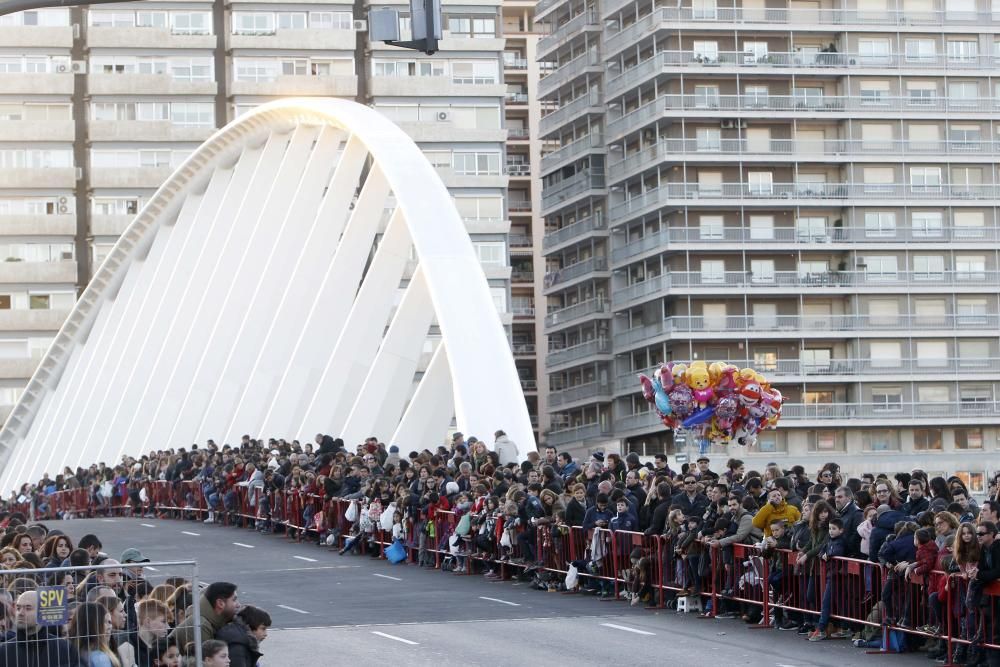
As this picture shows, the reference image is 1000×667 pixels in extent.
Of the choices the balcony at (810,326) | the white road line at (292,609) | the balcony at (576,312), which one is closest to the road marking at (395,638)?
the white road line at (292,609)

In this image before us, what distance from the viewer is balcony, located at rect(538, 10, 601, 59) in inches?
3858

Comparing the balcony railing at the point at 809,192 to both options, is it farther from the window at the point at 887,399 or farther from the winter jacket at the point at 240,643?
the winter jacket at the point at 240,643

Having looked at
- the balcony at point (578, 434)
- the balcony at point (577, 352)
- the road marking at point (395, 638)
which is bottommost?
the road marking at point (395, 638)

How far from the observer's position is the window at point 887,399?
3529 inches

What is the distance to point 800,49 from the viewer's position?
92.1 m

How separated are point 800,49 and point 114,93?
36.7 metres

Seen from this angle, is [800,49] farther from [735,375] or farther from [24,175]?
[735,375]

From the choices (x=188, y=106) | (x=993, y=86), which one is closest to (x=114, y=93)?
(x=188, y=106)

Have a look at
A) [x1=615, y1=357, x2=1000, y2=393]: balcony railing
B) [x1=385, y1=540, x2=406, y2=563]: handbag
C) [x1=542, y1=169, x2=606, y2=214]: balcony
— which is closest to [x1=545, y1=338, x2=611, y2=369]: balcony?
[x1=615, y1=357, x2=1000, y2=393]: balcony railing

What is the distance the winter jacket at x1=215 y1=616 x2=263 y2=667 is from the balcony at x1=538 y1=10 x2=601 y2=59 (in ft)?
282

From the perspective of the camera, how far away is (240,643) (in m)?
13.3

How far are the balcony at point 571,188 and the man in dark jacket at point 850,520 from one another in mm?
76004

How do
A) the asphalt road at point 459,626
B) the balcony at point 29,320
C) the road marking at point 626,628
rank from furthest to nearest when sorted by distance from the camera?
1. the balcony at point 29,320
2. the road marking at point 626,628
3. the asphalt road at point 459,626

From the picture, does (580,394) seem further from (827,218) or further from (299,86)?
(299,86)
